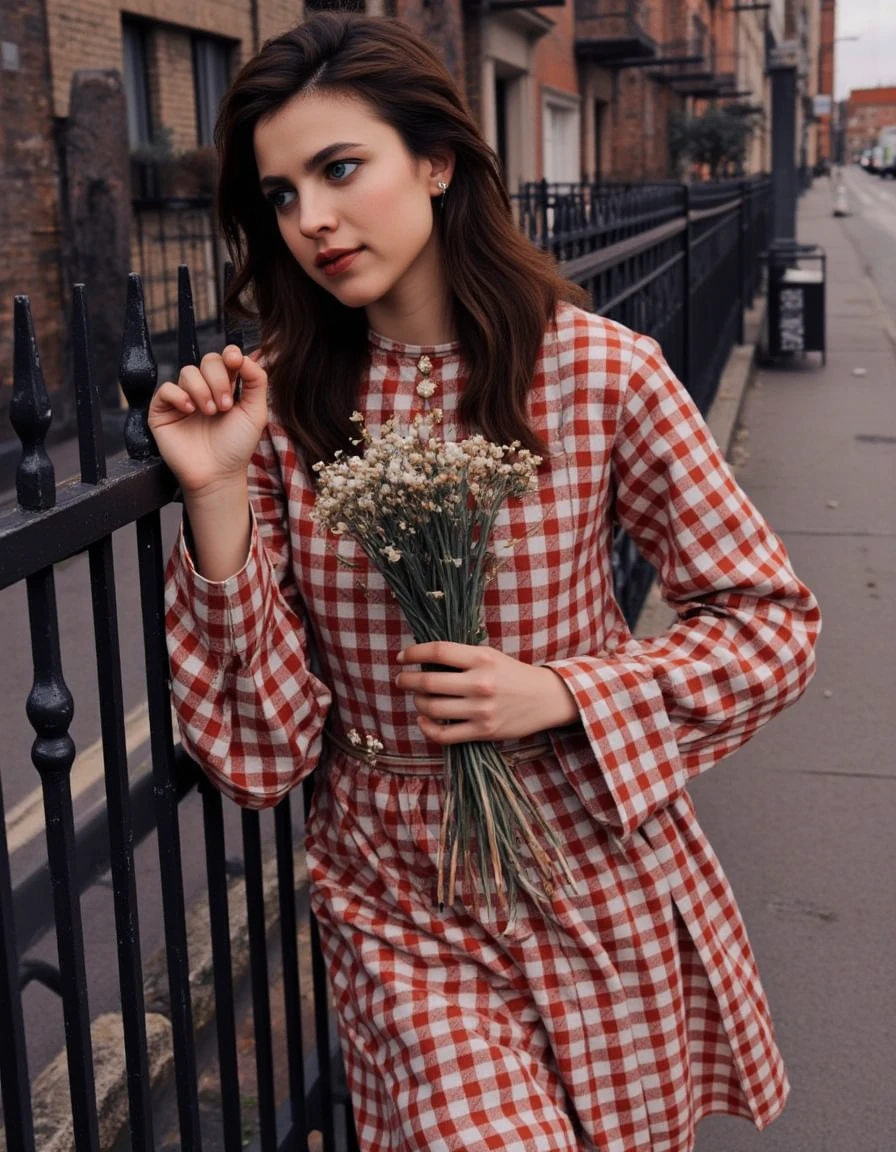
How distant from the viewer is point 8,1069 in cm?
136

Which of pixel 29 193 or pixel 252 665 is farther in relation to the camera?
pixel 29 193

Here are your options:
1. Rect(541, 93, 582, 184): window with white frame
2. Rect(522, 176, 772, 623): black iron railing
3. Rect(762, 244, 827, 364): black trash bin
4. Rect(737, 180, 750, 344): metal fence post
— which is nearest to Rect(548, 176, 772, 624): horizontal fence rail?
Rect(522, 176, 772, 623): black iron railing

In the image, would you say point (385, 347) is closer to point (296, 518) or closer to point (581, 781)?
point (296, 518)

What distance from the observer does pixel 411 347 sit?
1887 mm

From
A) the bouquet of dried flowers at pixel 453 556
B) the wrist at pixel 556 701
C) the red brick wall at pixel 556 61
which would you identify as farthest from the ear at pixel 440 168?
the red brick wall at pixel 556 61

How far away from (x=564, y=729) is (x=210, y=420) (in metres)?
0.57

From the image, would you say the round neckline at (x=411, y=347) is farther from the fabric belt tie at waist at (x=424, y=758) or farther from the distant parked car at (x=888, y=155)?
the distant parked car at (x=888, y=155)

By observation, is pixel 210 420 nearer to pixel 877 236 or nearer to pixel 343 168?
pixel 343 168

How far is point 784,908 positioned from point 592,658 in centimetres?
192

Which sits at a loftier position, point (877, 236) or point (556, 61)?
point (556, 61)

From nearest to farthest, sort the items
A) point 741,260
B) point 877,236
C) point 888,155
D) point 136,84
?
point 136,84
point 741,260
point 877,236
point 888,155

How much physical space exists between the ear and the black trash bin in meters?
10.6

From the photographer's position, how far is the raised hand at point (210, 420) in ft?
A: 5.28

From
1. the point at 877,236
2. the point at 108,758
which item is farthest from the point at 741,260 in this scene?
the point at 877,236
